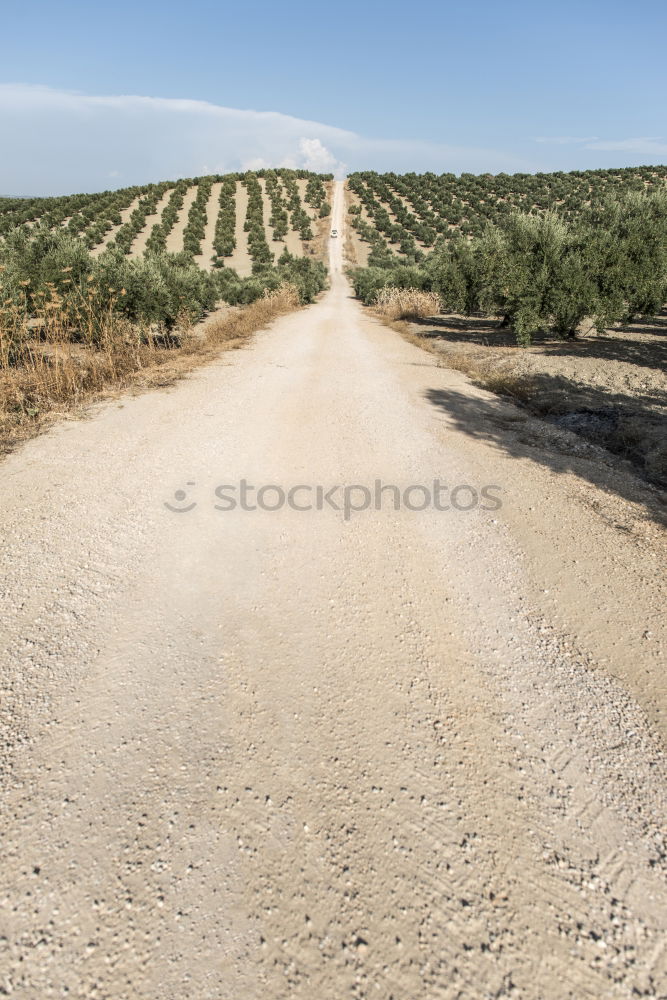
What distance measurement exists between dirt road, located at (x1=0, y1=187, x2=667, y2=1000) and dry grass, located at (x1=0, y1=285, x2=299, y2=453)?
1848 millimetres

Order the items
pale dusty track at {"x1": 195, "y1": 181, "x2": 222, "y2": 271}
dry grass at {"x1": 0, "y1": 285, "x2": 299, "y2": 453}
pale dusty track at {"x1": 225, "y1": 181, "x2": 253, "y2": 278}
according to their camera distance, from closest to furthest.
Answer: dry grass at {"x1": 0, "y1": 285, "x2": 299, "y2": 453}
pale dusty track at {"x1": 225, "y1": 181, "x2": 253, "y2": 278}
pale dusty track at {"x1": 195, "y1": 181, "x2": 222, "y2": 271}

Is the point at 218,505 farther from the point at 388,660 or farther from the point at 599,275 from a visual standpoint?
the point at 599,275

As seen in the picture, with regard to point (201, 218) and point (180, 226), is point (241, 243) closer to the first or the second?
point (180, 226)

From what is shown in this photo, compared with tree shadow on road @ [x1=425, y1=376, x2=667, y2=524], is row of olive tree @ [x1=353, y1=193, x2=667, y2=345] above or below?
above

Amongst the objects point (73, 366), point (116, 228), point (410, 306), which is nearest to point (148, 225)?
point (116, 228)

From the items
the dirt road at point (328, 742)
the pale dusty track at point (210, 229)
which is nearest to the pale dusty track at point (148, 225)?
the pale dusty track at point (210, 229)

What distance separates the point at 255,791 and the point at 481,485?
3.73 metres

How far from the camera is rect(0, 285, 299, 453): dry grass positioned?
6.12 metres

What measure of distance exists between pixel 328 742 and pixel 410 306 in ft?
72.0

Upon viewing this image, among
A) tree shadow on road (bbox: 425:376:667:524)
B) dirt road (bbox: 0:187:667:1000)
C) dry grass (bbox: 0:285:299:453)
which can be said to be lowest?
dirt road (bbox: 0:187:667:1000)

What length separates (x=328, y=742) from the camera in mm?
2223

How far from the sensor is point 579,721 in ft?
7.77

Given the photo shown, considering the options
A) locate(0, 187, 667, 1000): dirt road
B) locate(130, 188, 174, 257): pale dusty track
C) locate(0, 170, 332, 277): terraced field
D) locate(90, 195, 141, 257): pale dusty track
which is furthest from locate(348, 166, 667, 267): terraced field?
locate(0, 187, 667, 1000): dirt road

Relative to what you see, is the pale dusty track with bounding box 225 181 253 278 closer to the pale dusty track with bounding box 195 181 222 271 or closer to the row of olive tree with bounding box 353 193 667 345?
the pale dusty track with bounding box 195 181 222 271
